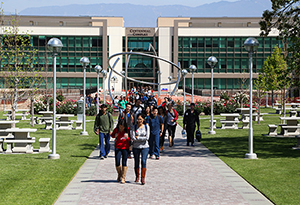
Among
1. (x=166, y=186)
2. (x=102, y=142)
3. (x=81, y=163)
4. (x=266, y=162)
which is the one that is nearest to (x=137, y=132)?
(x=166, y=186)

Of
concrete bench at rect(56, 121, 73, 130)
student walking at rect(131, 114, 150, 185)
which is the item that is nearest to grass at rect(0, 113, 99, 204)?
student walking at rect(131, 114, 150, 185)

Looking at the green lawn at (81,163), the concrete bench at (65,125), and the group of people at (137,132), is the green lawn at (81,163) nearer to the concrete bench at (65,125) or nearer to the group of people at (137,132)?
the group of people at (137,132)

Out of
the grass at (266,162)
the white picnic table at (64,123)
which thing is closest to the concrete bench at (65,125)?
the white picnic table at (64,123)

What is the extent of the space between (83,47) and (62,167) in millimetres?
74060

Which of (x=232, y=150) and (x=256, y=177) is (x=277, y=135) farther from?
(x=256, y=177)

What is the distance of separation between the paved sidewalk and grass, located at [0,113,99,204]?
31 centimetres

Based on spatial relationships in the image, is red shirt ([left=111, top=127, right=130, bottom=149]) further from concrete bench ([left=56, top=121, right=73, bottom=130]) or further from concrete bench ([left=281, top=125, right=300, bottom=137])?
concrete bench ([left=56, top=121, right=73, bottom=130])

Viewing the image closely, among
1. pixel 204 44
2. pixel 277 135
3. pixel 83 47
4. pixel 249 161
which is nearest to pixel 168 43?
pixel 204 44

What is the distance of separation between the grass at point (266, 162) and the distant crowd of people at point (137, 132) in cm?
207

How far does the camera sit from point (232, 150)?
1683 centimetres

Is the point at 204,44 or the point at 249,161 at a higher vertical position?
the point at 204,44

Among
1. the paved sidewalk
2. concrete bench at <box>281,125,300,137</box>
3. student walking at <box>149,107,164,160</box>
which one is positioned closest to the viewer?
the paved sidewalk

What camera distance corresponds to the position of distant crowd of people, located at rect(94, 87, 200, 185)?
10.1 meters

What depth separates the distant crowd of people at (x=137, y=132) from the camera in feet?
33.3
